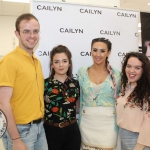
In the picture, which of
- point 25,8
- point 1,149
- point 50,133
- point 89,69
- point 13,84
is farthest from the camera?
point 25,8

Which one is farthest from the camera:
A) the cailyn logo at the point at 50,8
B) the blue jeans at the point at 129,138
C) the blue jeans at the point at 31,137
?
the cailyn logo at the point at 50,8

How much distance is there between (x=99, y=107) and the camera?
1868 mm

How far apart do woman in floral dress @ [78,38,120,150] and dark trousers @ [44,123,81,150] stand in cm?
10

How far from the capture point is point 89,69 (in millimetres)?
2074

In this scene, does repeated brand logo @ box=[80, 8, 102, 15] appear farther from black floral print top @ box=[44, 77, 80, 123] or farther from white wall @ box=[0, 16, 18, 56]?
white wall @ box=[0, 16, 18, 56]

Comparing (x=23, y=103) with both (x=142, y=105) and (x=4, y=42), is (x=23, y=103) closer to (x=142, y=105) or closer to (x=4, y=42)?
(x=142, y=105)

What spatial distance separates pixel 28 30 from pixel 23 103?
0.54 meters

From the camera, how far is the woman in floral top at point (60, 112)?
176 centimetres

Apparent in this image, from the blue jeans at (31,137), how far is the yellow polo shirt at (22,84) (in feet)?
0.19

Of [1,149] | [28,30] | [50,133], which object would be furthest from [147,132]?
[1,149]

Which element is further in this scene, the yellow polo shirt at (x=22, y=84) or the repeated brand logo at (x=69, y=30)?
the repeated brand logo at (x=69, y=30)

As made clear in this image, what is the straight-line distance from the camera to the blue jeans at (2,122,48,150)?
61.4 inches

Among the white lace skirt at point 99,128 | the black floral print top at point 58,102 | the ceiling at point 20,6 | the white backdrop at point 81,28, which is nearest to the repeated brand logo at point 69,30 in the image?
the white backdrop at point 81,28

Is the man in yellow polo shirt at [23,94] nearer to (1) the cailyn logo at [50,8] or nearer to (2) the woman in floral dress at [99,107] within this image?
(2) the woman in floral dress at [99,107]
